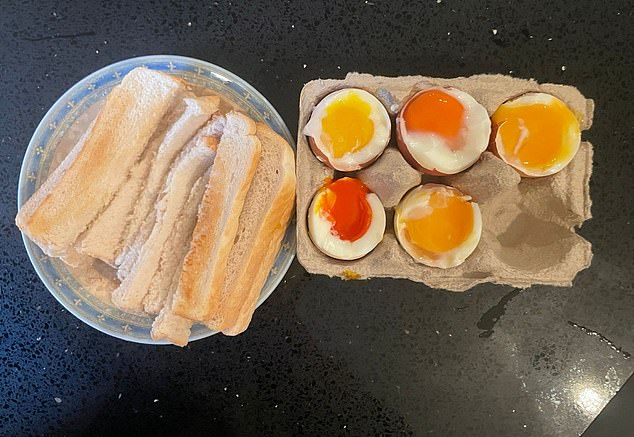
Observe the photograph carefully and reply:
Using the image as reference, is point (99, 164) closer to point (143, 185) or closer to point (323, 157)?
point (143, 185)

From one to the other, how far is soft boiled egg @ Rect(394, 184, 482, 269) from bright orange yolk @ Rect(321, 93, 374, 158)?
152mm

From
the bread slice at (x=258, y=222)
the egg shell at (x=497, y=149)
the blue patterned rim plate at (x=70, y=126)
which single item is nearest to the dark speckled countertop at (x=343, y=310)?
the blue patterned rim plate at (x=70, y=126)

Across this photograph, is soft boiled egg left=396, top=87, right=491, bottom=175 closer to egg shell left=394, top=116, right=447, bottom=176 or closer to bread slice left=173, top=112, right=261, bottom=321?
egg shell left=394, top=116, right=447, bottom=176

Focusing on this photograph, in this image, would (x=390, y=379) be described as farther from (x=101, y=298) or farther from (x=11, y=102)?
(x=11, y=102)

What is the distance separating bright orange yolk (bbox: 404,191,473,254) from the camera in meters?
1.04

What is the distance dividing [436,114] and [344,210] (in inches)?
9.3

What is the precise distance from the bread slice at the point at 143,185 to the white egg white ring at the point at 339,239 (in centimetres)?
28

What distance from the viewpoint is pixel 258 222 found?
3.54 ft

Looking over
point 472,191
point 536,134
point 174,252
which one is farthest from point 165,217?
point 536,134

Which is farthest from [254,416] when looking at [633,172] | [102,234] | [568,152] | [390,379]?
[633,172]

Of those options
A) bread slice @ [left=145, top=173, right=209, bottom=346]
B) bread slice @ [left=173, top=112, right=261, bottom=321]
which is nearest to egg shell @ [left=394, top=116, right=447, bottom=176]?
bread slice @ [left=173, top=112, right=261, bottom=321]

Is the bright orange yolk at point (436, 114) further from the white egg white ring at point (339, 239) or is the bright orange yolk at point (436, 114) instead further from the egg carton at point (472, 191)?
the white egg white ring at point (339, 239)

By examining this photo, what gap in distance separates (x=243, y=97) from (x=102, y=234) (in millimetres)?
398

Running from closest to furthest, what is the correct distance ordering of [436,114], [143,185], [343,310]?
[436,114] → [143,185] → [343,310]
